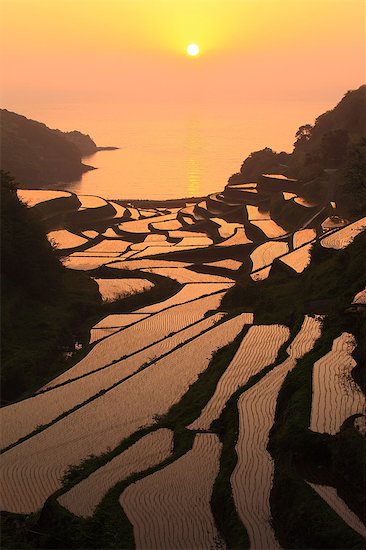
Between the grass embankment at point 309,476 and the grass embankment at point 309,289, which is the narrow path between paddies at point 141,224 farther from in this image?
the grass embankment at point 309,476

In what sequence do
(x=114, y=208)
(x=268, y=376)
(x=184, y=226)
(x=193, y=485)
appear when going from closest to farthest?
1. (x=193, y=485)
2. (x=268, y=376)
3. (x=184, y=226)
4. (x=114, y=208)

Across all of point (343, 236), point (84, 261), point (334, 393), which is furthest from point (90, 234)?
point (334, 393)

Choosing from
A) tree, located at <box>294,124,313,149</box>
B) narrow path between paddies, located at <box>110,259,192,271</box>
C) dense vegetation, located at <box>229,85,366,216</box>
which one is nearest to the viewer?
narrow path between paddies, located at <box>110,259,192,271</box>

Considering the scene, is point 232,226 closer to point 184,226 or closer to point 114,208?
point 184,226

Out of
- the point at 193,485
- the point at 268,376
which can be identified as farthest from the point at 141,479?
the point at 268,376

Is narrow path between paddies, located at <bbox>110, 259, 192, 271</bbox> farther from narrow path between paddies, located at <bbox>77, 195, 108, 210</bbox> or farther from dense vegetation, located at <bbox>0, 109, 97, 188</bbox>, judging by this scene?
dense vegetation, located at <bbox>0, 109, 97, 188</bbox>

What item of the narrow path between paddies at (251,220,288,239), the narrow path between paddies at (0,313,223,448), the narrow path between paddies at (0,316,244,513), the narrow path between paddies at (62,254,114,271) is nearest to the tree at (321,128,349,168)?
the narrow path between paddies at (251,220,288,239)
